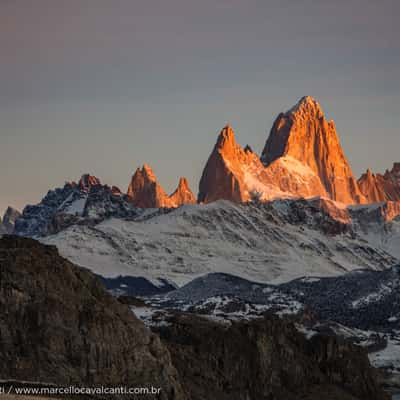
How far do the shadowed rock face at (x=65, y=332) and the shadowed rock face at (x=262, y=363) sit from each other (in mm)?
13502

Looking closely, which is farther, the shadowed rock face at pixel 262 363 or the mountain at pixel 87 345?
the shadowed rock face at pixel 262 363

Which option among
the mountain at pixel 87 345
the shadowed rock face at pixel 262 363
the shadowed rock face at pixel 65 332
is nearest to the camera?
the shadowed rock face at pixel 65 332

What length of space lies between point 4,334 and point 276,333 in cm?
5841

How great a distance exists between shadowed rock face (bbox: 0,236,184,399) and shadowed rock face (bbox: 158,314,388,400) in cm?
1350

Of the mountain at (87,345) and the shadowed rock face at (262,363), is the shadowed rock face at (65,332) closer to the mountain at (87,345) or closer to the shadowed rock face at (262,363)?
the mountain at (87,345)

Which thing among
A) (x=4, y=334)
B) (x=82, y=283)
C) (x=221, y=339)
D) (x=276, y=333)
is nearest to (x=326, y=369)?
(x=276, y=333)

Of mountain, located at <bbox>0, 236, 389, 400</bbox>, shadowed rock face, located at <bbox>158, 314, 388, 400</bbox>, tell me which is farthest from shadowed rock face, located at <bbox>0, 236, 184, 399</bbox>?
shadowed rock face, located at <bbox>158, 314, 388, 400</bbox>

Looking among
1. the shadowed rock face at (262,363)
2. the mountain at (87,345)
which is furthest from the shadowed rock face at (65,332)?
the shadowed rock face at (262,363)

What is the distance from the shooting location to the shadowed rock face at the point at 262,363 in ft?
462

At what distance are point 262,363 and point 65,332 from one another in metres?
44.9

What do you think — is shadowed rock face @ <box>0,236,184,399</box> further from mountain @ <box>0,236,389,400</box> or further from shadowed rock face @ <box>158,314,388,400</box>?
shadowed rock face @ <box>158,314,388,400</box>

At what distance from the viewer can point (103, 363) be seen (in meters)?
112

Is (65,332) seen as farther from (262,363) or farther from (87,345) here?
(262,363)

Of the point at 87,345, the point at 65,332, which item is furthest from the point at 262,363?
the point at 65,332
